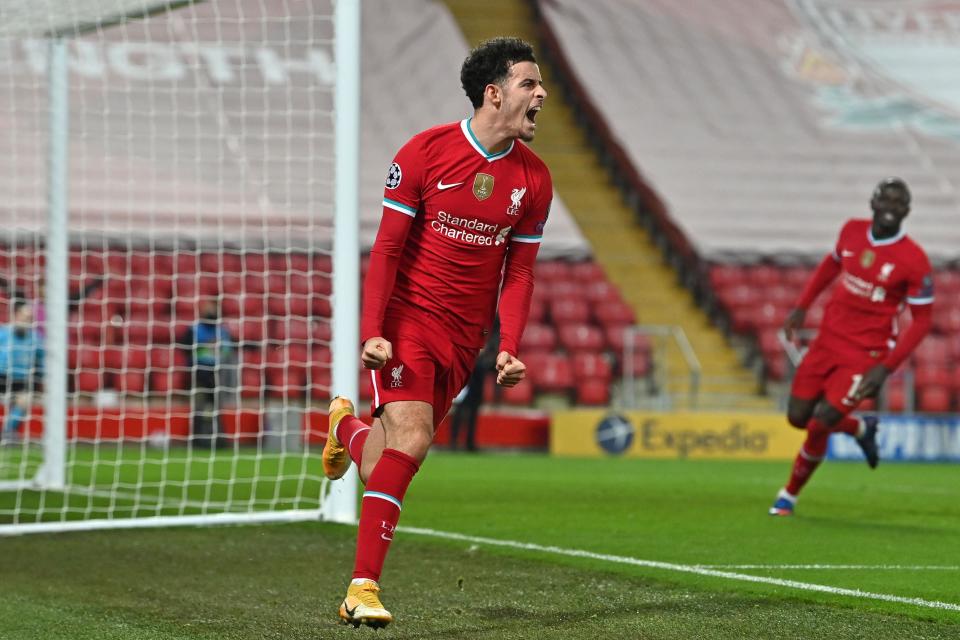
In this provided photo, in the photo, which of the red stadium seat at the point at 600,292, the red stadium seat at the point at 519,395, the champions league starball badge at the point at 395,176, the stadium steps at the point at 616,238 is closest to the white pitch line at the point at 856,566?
the champions league starball badge at the point at 395,176

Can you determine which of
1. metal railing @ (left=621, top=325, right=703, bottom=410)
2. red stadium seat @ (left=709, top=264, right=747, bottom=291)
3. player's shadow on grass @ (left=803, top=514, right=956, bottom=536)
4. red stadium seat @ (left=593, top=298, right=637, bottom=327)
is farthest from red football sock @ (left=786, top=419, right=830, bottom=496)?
red stadium seat @ (left=709, top=264, right=747, bottom=291)

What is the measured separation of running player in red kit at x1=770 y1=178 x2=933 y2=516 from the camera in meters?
8.81

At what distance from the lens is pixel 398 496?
489 centimetres

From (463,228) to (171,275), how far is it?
1336 cm

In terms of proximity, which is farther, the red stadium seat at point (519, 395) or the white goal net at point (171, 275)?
the red stadium seat at point (519, 395)

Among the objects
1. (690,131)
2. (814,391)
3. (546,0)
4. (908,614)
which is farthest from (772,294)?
(908,614)

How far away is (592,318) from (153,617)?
15943mm

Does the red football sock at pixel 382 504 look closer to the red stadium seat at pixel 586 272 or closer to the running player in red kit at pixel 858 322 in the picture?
the running player in red kit at pixel 858 322

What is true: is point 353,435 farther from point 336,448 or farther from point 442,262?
point 442,262

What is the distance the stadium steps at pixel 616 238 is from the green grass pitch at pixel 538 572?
890cm

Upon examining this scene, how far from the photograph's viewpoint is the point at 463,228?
502 centimetres

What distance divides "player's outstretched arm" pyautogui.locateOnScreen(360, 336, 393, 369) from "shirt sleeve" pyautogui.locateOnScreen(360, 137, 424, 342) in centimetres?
10

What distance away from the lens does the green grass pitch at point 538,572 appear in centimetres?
512

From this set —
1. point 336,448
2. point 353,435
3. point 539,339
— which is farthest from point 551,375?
point 353,435
